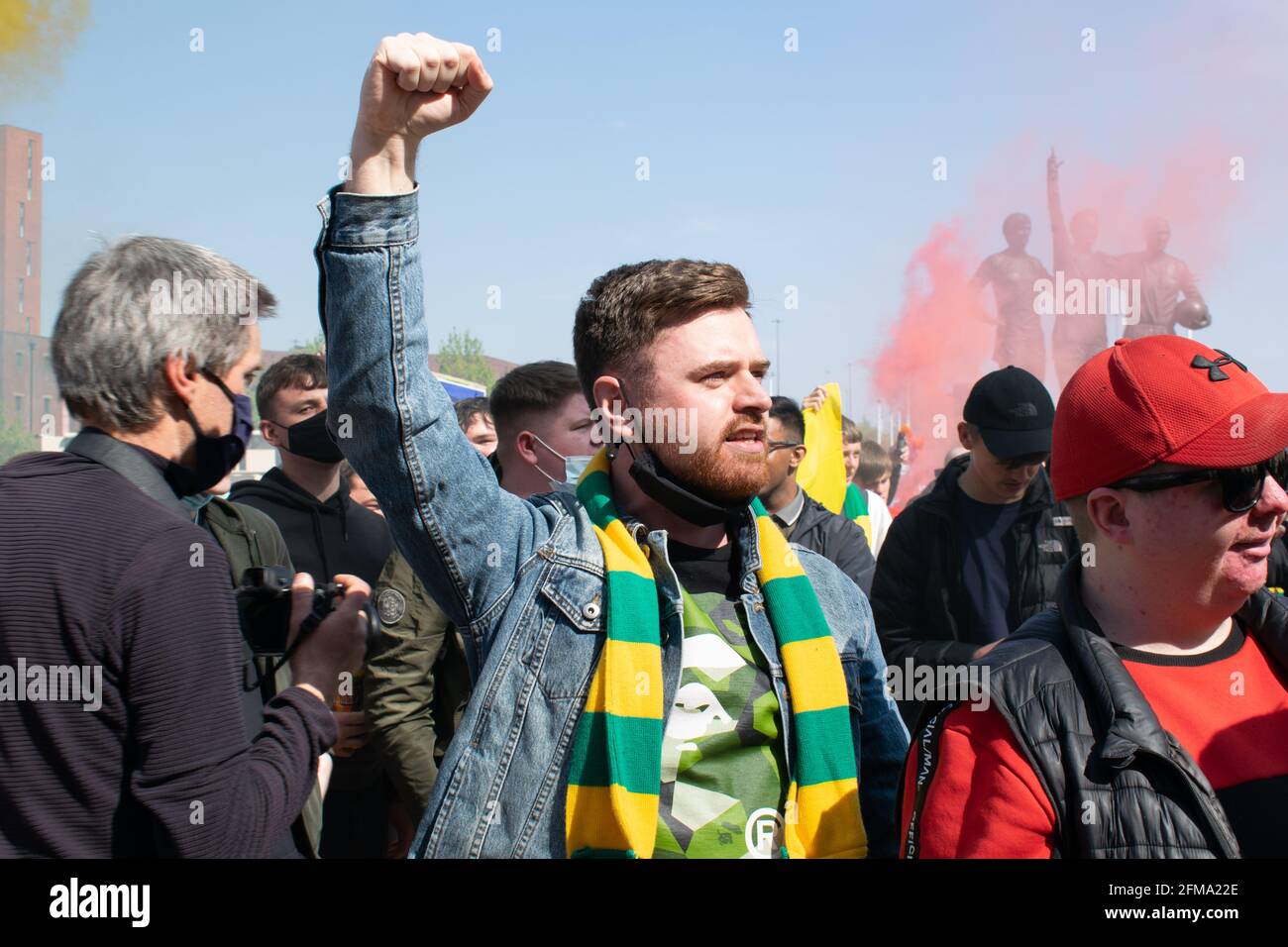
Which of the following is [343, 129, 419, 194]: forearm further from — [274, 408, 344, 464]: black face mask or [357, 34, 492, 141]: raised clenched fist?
[274, 408, 344, 464]: black face mask

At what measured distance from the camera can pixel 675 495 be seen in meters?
2.31

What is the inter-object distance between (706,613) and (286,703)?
85cm

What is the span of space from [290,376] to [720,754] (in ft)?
10.2

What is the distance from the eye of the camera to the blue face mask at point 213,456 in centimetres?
209

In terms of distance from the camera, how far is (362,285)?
196cm

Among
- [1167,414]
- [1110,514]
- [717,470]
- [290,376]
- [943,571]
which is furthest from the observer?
[290,376]

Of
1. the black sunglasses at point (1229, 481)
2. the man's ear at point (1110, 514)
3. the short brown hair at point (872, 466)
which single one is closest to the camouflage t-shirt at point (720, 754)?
the man's ear at point (1110, 514)

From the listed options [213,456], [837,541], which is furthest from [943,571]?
[213,456]

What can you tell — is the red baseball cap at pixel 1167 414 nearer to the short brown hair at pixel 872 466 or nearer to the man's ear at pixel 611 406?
the man's ear at pixel 611 406

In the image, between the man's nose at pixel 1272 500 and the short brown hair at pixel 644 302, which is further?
the short brown hair at pixel 644 302

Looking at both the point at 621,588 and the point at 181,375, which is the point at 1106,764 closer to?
the point at 621,588

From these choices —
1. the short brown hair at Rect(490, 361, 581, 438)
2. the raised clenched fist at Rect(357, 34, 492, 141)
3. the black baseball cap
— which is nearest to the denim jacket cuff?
the raised clenched fist at Rect(357, 34, 492, 141)
